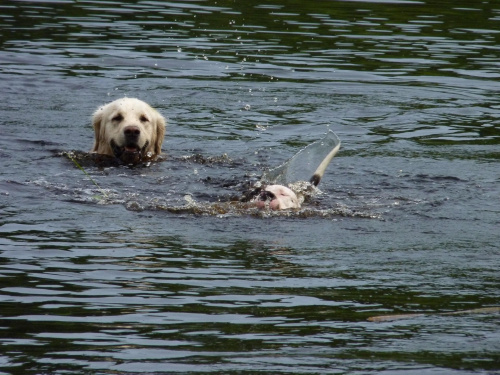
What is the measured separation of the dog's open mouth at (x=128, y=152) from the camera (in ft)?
34.6

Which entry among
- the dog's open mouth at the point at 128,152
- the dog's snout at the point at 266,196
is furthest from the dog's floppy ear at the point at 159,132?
the dog's snout at the point at 266,196

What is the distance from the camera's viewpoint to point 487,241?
6.99 m

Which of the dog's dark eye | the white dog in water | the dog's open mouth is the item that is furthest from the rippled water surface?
the dog's dark eye

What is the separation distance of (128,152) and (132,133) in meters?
0.21

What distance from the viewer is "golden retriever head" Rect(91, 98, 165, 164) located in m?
10.5

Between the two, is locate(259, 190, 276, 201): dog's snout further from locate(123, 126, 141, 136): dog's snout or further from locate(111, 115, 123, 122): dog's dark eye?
locate(111, 115, 123, 122): dog's dark eye

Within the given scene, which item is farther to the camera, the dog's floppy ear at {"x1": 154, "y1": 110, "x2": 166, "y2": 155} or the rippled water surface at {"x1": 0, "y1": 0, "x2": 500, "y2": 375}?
the dog's floppy ear at {"x1": 154, "y1": 110, "x2": 166, "y2": 155}

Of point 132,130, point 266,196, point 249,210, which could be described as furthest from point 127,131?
point 249,210

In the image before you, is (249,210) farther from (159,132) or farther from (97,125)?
(97,125)

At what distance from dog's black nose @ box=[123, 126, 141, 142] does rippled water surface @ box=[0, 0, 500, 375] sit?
0.38 m

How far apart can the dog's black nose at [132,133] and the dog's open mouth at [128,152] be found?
0.09m

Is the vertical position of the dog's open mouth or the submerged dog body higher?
the submerged dog body

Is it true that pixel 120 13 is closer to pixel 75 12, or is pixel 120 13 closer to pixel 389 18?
pixel 75 12

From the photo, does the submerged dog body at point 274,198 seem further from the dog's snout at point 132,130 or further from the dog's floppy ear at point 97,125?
the dog's floppy ear at point 97,125
